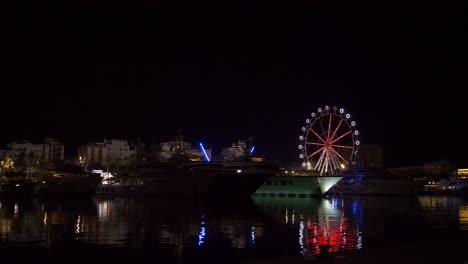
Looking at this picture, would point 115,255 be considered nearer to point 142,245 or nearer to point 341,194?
point 142,245

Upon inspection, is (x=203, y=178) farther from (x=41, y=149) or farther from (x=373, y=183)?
(x=41, y=149)

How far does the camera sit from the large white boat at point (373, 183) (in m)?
73.5

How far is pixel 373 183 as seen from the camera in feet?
247

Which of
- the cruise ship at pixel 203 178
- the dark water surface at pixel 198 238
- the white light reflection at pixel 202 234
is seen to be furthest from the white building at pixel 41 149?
the white light reflection at pixel 202 234

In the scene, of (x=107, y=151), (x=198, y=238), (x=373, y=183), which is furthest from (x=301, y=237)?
(x=107, y=151)

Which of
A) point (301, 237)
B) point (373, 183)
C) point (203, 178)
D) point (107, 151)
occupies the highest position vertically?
point (107, 151)

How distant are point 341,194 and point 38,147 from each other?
307 feet

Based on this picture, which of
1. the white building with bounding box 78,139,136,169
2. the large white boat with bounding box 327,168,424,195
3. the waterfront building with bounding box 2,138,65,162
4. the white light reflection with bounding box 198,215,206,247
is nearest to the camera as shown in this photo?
the white light reflection with bounding box 198,215,206,247

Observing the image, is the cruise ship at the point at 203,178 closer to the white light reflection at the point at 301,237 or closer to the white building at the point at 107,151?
the white light reflection at the point at 301,237

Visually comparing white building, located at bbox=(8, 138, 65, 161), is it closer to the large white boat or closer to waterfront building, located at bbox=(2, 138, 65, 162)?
waterfront building, located at bbox=(2, 138, 65, 162)

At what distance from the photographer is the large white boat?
73500mm

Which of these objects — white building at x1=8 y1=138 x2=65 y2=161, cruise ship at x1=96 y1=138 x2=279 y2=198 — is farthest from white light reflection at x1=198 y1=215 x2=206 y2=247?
white building at x1=8 y1=138 x2=65 y2=161

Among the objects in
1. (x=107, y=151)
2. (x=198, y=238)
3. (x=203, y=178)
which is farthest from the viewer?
(x=107, y=151)

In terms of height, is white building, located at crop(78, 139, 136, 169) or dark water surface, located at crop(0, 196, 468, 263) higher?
white building, located at crop(78, 139, 136, 169)
